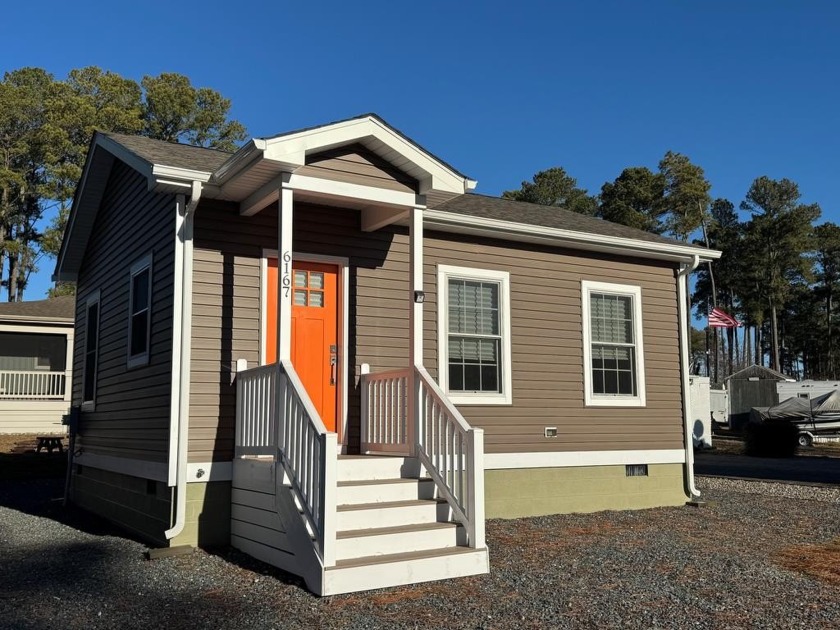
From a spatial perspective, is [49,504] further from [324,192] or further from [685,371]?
[685,371]

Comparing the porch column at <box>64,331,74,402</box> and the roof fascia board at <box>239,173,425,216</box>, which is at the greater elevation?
the roof fascia board at <box>239,173,425,216</box>

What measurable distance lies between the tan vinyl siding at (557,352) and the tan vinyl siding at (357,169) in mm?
1763

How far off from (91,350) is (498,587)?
7370 mm

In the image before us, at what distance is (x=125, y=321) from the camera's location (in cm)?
906

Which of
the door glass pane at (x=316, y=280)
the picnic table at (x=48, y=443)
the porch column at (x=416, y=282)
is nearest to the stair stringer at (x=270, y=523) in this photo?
the porch column at (x=416, y=282)

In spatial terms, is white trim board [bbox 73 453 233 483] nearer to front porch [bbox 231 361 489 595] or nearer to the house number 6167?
front porch [bbox 231 361 489 595]

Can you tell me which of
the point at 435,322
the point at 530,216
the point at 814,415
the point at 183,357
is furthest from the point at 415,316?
the point at 814,415

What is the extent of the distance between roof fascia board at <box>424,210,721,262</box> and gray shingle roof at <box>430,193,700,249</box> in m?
0.13

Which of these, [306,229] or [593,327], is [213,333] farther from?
[593,327]

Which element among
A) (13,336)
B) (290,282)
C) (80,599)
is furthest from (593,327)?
(13,336)

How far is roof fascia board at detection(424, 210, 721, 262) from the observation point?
29.5 feet

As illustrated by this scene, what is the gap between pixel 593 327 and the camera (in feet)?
33.3

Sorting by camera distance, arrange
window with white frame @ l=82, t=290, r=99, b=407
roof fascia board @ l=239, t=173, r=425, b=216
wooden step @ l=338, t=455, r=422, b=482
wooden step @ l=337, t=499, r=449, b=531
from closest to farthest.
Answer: wooden step @ l=337, t=499, r=449, b=531 < wooden step @ l=338, t=455, r=422, b=482 < roof fascia board @ l=239, t=173, r=425, b=216 < window with white frame @ l=82, t=290, r=99, b=407

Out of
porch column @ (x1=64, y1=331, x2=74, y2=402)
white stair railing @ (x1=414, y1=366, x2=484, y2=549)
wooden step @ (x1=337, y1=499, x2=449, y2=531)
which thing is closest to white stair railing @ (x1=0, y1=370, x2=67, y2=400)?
porch column @ (x1=64, y1=331, x2=74, y2=402)
